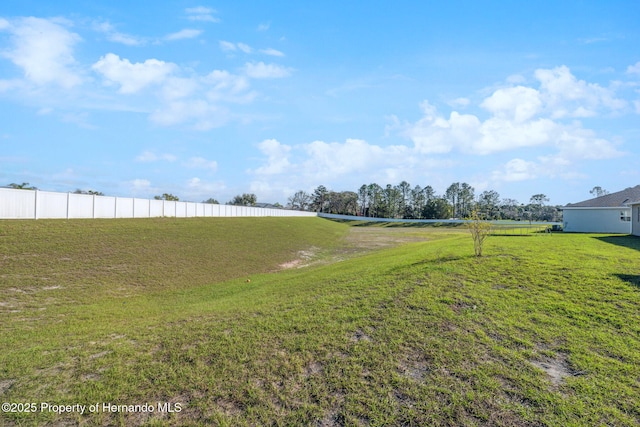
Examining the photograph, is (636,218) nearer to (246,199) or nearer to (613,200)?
(613,200)

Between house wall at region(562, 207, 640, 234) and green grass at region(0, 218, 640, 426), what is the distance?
2478cm

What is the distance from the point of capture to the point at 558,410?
409cm

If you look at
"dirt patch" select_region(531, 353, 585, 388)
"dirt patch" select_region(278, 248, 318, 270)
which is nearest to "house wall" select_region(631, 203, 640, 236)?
"dirt patch" select_region(278, 248, 318, 270)

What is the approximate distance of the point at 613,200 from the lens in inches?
1220

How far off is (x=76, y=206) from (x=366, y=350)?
28.1 m

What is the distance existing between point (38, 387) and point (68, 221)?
21980 millimetres

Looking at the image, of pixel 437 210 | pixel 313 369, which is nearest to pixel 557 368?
pixel 313 369

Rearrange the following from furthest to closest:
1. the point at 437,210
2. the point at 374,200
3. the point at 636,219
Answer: the point at 374,200, the point at 437,210, the point at 636,219

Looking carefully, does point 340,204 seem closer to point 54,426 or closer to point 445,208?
point 445,208

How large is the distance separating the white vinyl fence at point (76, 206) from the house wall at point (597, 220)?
43.2 metres

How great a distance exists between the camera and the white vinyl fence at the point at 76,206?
67.9 ft

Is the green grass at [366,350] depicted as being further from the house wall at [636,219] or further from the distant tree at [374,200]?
the distant tree at [374,200]

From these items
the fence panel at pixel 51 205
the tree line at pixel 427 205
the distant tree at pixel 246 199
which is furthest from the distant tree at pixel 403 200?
the fence panel at pixel 51 205

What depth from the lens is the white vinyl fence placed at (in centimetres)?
2069
